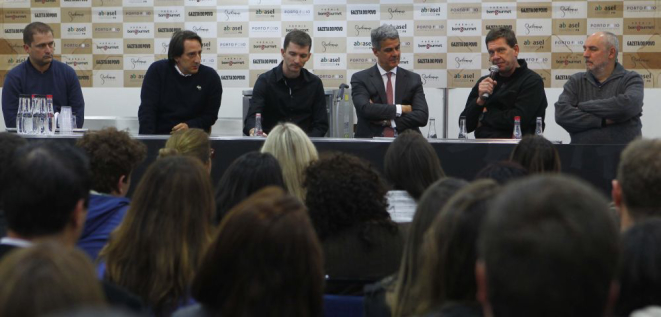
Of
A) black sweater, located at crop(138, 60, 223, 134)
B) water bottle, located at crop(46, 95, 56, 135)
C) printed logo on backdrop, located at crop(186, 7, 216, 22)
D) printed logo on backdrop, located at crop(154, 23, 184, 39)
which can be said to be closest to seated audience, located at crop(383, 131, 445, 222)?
black sweater, located at crop(138, 60, 223, 134)

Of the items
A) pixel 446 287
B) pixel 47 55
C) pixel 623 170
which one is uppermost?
pixel 47 55

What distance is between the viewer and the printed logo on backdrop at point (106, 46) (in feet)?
24.3

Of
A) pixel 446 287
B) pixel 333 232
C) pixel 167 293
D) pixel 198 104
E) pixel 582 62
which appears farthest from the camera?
pixel 582 62

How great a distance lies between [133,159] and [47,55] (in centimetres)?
312

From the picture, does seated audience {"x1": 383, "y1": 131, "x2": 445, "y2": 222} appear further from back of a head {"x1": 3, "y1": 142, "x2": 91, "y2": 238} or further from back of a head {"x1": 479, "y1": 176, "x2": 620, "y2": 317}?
back of a head {"x1": 479, "y1": 176, "x2": 620, "y2": 317}

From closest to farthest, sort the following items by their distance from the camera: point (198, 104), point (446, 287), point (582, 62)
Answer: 1. point (446, 287)
2. point (198, 104)
3. point (582, 62)

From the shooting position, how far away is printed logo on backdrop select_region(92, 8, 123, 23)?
7395 millimetres

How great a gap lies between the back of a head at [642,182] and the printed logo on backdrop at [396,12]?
17.3ft

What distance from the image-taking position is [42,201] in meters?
1.58

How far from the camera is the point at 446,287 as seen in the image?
4.54 ft

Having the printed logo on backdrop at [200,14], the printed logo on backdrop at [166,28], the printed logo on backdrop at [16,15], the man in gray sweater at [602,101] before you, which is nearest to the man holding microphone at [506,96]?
the man in gray sweater at [602,101]

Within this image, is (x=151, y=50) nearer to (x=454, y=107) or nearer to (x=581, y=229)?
(x=454, y=107)

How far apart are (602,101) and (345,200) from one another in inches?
125

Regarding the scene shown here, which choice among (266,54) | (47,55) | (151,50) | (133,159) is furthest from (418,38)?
(133,159)
